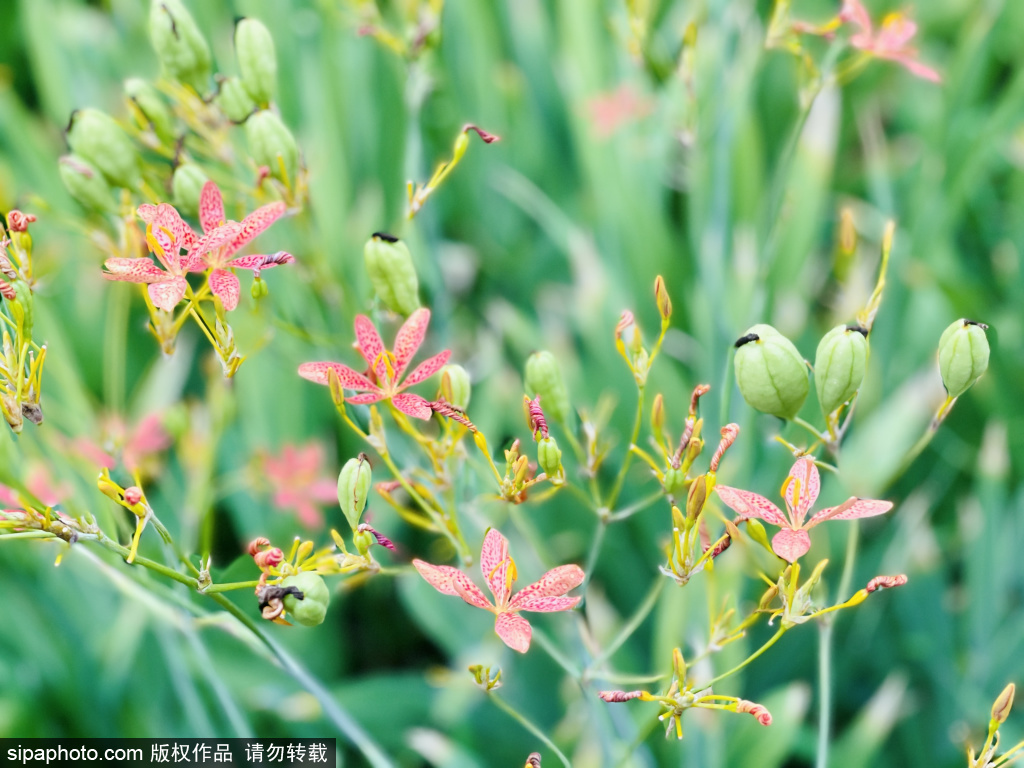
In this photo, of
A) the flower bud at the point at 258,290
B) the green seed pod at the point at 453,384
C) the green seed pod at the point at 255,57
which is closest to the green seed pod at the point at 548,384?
the green seed pod at the point at 453,384

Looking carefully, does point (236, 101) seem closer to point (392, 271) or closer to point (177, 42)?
point (177, 42)

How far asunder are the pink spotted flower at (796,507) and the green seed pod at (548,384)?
107 mm

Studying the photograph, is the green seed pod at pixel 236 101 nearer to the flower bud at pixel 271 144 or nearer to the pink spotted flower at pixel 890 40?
the flower bud at pixel 271 144

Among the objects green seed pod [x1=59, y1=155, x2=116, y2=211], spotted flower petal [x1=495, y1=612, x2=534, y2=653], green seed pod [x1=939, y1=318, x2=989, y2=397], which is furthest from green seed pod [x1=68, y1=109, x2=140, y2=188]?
green seed pod [x1=939, y1=318, x2=989, y2=397]

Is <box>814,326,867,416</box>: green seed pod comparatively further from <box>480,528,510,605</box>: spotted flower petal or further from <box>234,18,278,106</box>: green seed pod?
<box>234,18,278,106</box>: green seed pod

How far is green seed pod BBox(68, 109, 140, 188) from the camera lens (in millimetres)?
511

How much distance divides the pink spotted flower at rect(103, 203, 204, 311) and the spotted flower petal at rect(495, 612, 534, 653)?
0.65 feet

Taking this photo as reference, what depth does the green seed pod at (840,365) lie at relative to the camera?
39 cm

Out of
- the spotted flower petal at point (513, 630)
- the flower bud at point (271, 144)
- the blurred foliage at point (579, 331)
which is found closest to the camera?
the spotted flower petal at point (513, 630)

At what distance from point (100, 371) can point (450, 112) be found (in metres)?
0.54

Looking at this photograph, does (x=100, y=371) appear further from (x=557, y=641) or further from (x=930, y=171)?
(x=930, y=171)

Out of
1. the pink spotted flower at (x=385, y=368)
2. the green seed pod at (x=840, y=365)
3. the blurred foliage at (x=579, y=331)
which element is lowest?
the blurred foliage at (x=579, y=331)

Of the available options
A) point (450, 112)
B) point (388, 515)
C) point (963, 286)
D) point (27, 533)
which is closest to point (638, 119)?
point (450, 112)

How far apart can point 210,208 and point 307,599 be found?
0.20 metres
